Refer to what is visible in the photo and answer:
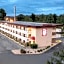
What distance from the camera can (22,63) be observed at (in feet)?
70.6

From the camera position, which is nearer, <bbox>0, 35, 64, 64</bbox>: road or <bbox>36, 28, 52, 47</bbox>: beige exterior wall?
<bbox>0, 35, 64, 64</bbox>: road

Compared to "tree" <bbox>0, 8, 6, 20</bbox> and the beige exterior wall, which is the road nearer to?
the beige exterior wall

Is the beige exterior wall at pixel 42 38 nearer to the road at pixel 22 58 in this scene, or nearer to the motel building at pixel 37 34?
the motel building at pixel 37 34

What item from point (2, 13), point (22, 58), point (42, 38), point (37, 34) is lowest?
point (22, 58)

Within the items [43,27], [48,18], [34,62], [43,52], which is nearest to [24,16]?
[48,18]

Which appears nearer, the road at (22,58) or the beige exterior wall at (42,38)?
the road at (22,58)

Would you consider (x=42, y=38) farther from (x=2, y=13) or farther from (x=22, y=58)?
(x=2, y=13)

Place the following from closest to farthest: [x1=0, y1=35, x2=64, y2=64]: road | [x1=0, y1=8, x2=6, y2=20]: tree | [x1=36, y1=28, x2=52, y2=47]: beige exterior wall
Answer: [x1=0, y1=35, x2=64, y2=64]: road, [x1=36, y1=28, x2=52, y2=47]: beige exterior wall, [x1=0, y1=8, x2=6, y2=20]: tree

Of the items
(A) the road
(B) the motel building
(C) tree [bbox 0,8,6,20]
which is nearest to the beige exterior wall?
(B) the motel building

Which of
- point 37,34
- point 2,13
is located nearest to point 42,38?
point 37,34

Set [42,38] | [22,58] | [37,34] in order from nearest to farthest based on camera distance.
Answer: [22,58] → [37,34] → [42,38]

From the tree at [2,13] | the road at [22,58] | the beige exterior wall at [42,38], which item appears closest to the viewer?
the road at [22,58]

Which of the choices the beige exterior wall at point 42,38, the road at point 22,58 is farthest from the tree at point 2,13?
the road at point 22,58

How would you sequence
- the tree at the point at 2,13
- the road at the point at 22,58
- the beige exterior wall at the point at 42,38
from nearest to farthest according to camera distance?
the road at the point at 22,58 → the beige exterior wall at the point at 42,38 → the tree at the point at 2,13
